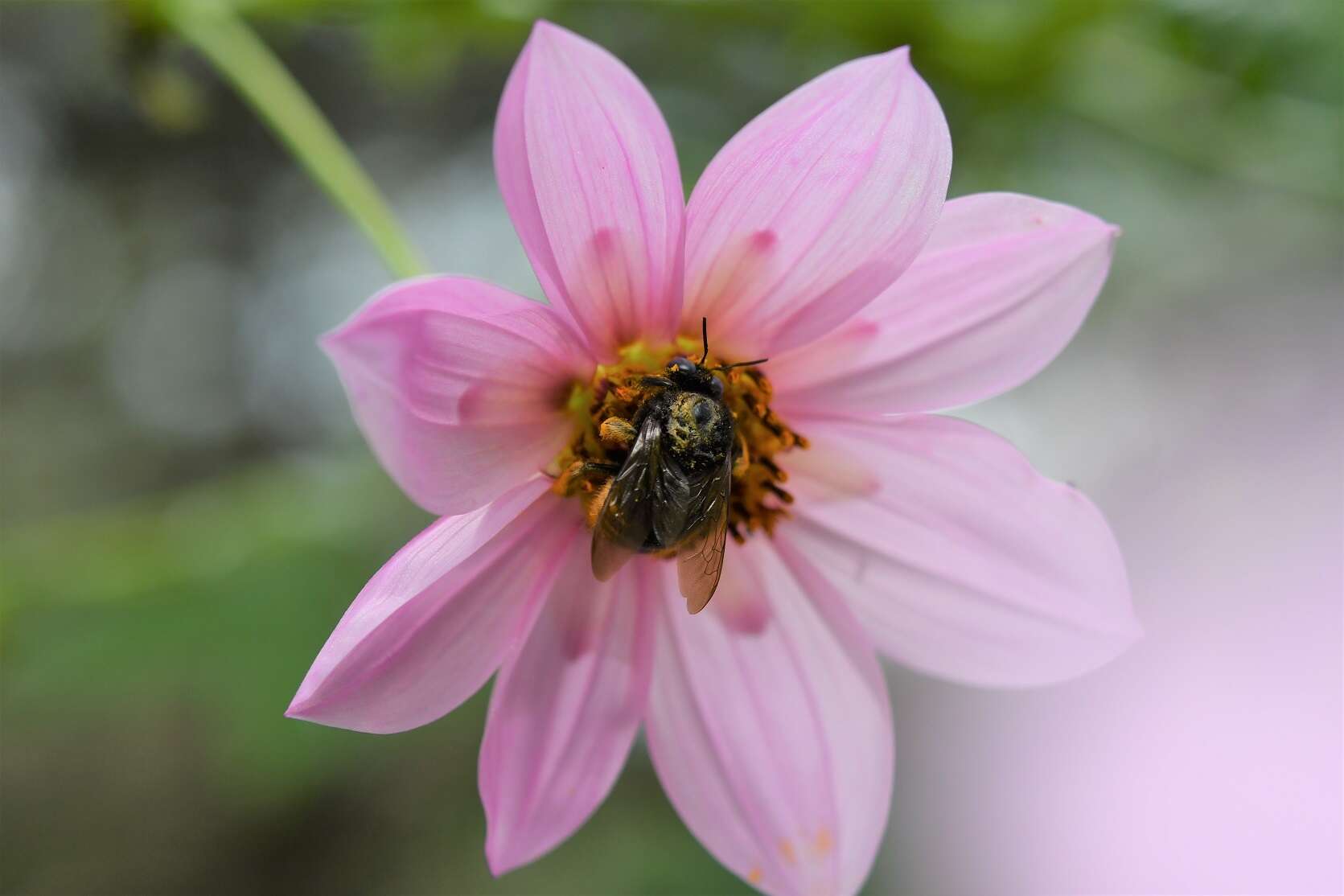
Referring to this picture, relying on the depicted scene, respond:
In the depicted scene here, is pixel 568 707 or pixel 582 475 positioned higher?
pixel 582 475

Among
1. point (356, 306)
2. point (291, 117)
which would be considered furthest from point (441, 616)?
point (356, 306)

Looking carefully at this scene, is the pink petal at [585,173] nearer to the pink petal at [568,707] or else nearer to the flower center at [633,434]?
the flower center at [633,434]

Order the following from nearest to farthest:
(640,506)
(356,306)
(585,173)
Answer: (585,173), (640,506), (356,306)

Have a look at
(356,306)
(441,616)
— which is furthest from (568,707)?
(356,306)

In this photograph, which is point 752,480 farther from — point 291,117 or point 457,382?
point 291,117

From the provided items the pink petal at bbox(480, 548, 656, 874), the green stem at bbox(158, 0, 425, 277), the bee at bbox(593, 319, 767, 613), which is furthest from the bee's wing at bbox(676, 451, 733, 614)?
the green stem at bbox(158, 0, 425, 277)

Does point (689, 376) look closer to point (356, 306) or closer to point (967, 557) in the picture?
point (967, 557)

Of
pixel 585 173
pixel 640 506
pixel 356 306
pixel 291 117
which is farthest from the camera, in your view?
pixel 356 306

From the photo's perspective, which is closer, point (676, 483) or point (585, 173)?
point (585, 173)
